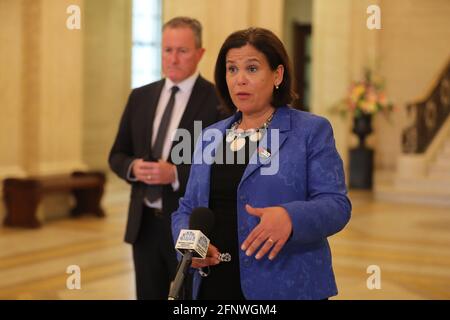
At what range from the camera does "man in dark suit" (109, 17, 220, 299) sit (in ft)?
13.5

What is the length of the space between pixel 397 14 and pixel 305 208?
18156 millimetres

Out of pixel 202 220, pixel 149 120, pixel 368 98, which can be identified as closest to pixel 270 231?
pixel 202 220

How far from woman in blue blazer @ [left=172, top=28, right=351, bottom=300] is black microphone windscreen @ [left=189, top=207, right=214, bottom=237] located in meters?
0.13

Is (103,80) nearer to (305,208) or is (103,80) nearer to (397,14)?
(397,14)

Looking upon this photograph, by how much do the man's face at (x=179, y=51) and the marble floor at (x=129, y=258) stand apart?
300 centimetres

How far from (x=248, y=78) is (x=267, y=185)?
0.38m

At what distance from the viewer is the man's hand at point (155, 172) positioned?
4090mm

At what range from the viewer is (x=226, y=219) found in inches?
105

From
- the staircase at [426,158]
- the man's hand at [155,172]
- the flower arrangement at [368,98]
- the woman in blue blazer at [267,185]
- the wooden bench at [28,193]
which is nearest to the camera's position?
the woman in blue blazer at [267,185]

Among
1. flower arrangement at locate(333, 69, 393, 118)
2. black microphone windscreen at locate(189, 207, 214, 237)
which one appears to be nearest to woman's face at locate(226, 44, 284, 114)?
black microphone windscreen at locate(189, 207, 214, 237)

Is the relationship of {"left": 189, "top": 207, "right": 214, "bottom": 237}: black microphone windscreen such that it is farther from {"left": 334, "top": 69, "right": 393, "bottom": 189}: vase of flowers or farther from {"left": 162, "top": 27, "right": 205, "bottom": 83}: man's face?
{"left": 334, "top": 69, "right": 393, "bottom": 189}: vase of flowers

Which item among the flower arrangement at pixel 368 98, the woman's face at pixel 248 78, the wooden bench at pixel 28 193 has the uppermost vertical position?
the woman's face at pixel 248 78

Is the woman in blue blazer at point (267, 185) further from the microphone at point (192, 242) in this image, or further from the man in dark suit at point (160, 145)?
the man in dark suit at point (160, 145)

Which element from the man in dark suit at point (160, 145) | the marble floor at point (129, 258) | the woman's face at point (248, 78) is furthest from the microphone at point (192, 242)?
the marble floor at point (129, 258)
